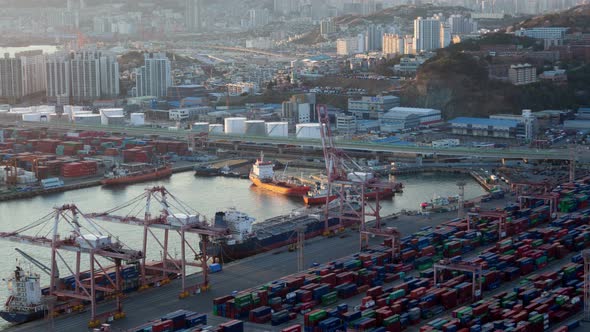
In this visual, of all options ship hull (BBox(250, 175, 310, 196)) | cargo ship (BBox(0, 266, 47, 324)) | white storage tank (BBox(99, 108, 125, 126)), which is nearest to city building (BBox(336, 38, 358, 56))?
white storage tank (BBox(99, 108, 125, 126))

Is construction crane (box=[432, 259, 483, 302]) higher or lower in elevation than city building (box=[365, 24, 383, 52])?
lower

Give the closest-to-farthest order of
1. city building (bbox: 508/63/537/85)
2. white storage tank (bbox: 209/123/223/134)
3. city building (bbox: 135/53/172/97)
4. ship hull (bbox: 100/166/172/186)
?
ship hull (bbox: 100/166/172/186)
white storage tank (bbox: 209/123/223/134)
city building (bbox: 508/63/537/85)
city building (bbox: 135/53/172/97)

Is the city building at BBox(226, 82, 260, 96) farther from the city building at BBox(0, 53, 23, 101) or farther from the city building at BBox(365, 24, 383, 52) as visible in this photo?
the city building at BBox(365, 24, 383, 52)

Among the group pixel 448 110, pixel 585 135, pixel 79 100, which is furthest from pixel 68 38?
pixel 585 135

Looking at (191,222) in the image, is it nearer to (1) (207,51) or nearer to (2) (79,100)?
(2) (79,100)

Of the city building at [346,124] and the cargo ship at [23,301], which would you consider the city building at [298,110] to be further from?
the cargo ship at [23,301]

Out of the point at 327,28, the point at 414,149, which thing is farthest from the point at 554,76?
the point at 327,28

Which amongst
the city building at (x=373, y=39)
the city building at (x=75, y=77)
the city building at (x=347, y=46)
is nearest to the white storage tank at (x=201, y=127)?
the city building at (x=75, y=77)
